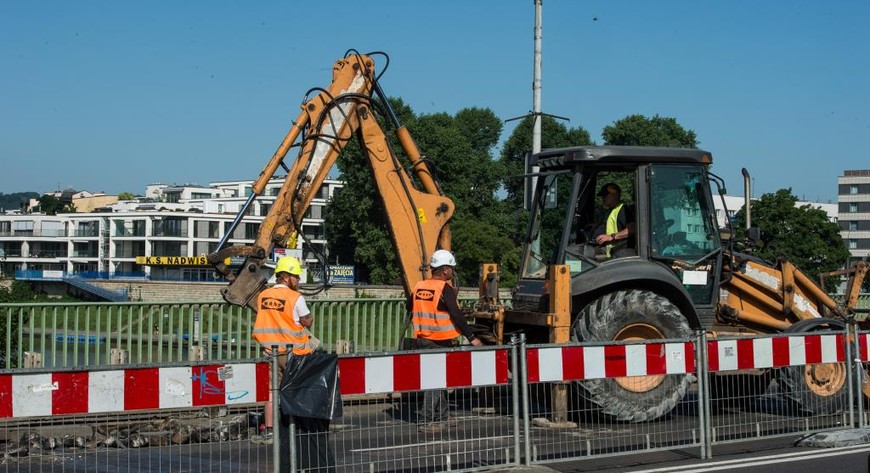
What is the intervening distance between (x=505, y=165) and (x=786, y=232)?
89.6ft

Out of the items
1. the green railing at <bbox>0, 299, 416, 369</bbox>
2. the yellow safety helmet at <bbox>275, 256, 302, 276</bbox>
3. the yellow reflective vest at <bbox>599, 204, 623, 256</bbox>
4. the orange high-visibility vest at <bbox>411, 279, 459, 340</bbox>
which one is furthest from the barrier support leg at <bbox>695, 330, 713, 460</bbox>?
the green railing at <bbox>0, 299, 416, 369</bbox>

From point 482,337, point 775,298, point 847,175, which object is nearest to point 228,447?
point 482,337

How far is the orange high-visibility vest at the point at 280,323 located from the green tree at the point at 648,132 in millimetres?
77661

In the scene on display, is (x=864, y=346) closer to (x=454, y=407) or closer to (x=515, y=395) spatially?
Result: (x=515, y=395)

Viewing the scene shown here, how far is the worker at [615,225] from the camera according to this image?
1221 centimetres

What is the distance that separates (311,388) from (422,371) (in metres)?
0.94

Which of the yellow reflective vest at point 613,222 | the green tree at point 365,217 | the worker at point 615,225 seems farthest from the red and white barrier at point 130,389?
the green tree at point 365,217

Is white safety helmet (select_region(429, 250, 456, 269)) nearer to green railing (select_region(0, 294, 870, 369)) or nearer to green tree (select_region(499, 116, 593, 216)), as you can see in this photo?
green railing (select_region(0, 294, 870, 369))

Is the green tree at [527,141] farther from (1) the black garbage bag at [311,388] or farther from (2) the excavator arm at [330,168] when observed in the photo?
(1) the black garbage bag at [311,388]

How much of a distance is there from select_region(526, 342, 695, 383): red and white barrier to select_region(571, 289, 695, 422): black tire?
1.06 m

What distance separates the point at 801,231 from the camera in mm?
72375

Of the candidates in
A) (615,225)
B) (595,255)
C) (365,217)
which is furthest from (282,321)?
(365,217)

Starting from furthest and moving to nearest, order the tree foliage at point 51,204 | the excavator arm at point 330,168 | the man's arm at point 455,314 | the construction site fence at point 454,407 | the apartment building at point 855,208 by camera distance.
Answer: the tree foliage at point 51,204 → the apartment building at point 855,208 → the excavator arm at point 330,168 → the man's arm at point 455,314 → the construction site fence at point 454,407

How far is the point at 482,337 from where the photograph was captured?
12742 millimetres
